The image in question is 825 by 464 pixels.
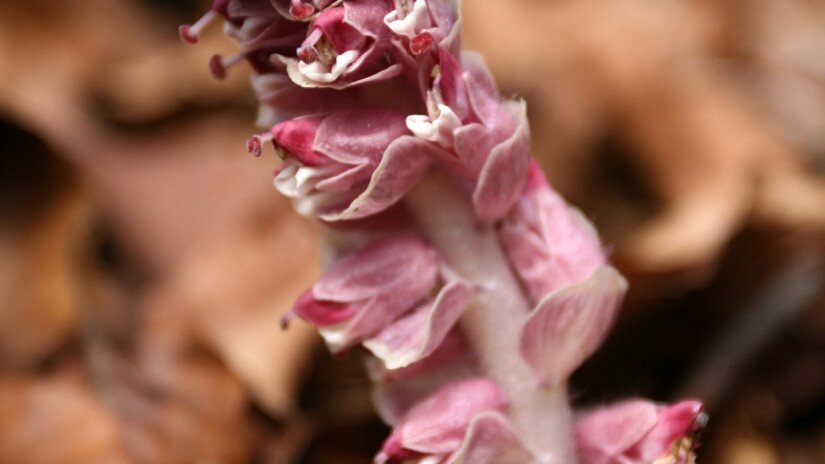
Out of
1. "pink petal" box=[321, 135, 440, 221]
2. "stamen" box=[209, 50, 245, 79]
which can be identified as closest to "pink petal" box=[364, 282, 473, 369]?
"pink petal" box=[321, 135, 440, 221]

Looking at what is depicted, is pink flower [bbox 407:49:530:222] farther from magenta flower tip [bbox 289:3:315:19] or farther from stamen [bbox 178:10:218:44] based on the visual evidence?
stamen [bbox 178:10:218:44]

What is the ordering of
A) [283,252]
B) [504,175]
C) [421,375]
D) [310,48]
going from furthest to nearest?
[283,252], [421,375], [504,175], [310,48]

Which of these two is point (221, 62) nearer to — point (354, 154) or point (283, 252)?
point (354, 154)

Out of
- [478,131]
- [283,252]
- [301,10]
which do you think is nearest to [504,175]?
[478,131]

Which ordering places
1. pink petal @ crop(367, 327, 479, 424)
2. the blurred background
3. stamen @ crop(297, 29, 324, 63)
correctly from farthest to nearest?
the blurred background < pink petal @ crop(367, 327, 479, 424) < stamen @ crop(297, 29, 324, 63)

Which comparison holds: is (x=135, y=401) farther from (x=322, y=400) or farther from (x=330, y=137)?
(x=330, y=137)

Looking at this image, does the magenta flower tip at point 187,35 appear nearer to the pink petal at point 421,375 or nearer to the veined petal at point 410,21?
the veined petal at point 410,21
